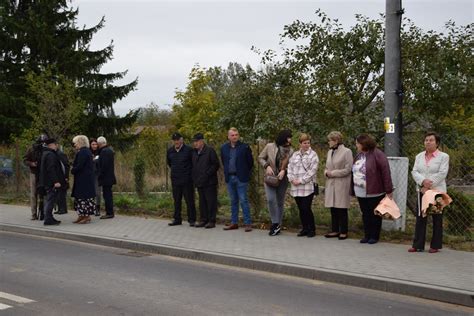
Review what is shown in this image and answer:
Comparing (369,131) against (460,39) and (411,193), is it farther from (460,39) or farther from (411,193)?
(460,39)

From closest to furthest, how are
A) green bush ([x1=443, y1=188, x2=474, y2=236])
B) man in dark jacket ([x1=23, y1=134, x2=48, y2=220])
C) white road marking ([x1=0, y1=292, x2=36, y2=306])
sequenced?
1. white road marking ([x1=0, y1=292, x2=36, y2=306])
2. green bush ([x1=443, y1=188, x2=474, y2=236])
3. man in dark jacket ([x1=23, y1=134, x2=48, y2=220])

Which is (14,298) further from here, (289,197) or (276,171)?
(289,197)

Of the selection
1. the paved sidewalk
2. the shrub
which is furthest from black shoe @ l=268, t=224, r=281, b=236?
the shrub

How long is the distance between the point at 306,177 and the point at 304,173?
0.08m

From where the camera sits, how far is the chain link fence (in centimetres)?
879

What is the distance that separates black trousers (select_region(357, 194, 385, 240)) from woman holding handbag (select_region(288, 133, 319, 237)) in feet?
2.97

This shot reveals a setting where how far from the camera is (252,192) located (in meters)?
11.2

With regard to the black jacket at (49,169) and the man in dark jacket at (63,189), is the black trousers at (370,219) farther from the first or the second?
the man in dark jacket at (63,189)

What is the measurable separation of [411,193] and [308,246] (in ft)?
7.27

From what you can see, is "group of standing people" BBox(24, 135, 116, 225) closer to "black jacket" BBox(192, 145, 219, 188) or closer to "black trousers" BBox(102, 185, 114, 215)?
"black trousers" BBox(102, 185, 114, 215)

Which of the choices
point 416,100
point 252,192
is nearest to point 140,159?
point 252,192

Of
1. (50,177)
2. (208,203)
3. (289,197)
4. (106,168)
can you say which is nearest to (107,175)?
(106,168)

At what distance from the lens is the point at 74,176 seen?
1150cm

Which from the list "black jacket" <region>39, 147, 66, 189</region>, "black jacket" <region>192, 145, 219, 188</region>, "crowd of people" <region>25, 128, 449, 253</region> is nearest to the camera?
"crowd of people" <region>25, 128, 449, 253</region>
